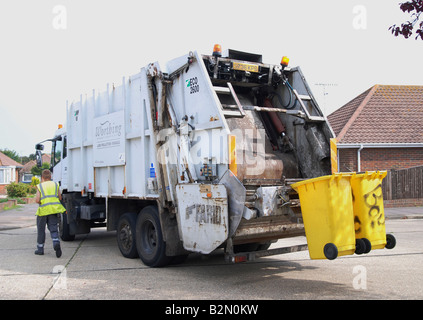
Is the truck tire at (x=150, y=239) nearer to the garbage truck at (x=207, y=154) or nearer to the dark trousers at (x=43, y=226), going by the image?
the garbage truck at (x=207, y=154)

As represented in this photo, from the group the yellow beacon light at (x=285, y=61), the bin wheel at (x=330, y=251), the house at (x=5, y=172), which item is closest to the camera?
the bin wheel at (x=330, y=251)

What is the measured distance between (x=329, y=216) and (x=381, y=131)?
13862 mm

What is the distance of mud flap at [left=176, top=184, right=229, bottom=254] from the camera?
5.35 meters

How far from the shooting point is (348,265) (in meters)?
6.88

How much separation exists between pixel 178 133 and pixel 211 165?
2.88 feet

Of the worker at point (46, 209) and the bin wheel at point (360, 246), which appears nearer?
the bin wheel at point (360, 246)

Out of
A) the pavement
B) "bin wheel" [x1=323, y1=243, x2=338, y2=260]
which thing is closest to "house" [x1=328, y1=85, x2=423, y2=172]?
the pavement

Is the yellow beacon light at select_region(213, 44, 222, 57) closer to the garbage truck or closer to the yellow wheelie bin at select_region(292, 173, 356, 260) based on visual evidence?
the garbage truck

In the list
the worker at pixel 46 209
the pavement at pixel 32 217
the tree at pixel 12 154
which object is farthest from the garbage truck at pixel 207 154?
the tree at pixel 12 154

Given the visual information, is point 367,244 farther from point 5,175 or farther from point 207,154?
point 5,175

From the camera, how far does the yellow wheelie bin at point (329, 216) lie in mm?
4816

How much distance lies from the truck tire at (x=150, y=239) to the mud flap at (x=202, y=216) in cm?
58
